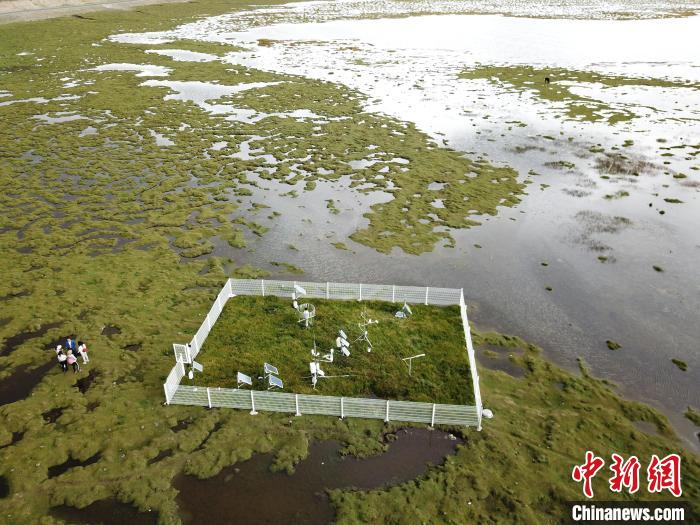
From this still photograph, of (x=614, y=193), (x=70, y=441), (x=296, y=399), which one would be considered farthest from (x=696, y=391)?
(x=70, y=441)

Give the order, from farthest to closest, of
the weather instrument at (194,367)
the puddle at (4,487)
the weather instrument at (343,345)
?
the weather instrument at (343,345), the weather instrument at (194,367), the puddle at (4,487)

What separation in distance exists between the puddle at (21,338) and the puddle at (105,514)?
12.4 m

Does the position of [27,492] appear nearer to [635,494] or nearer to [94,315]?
[94,315]

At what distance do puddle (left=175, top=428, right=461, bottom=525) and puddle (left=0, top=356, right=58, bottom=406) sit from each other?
35.6 ft

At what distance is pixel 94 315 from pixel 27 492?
1282 centimetres

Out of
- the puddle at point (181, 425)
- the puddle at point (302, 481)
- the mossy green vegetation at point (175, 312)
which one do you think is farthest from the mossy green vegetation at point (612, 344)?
the puddle at point (181, 425)

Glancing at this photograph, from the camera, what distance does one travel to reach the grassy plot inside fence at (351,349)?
957 inches

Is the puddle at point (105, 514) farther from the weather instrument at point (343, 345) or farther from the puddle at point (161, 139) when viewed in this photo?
the puddle at point (161, 139)

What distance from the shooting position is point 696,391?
24.7 m

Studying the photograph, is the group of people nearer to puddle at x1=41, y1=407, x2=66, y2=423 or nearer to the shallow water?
puddle at x1=41, y1=407, x2=66, y2=423

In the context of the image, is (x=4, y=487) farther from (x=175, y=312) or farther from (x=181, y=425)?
(x=175, y=312)

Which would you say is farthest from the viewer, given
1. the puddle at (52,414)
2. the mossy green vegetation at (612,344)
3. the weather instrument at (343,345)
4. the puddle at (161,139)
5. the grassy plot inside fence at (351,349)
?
the puddle at (161,139)

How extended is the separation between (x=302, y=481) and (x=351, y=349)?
8426 millimetres

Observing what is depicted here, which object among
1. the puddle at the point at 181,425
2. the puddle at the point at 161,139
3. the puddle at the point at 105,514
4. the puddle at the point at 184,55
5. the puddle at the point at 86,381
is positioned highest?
the puddle at the point at 184,55
